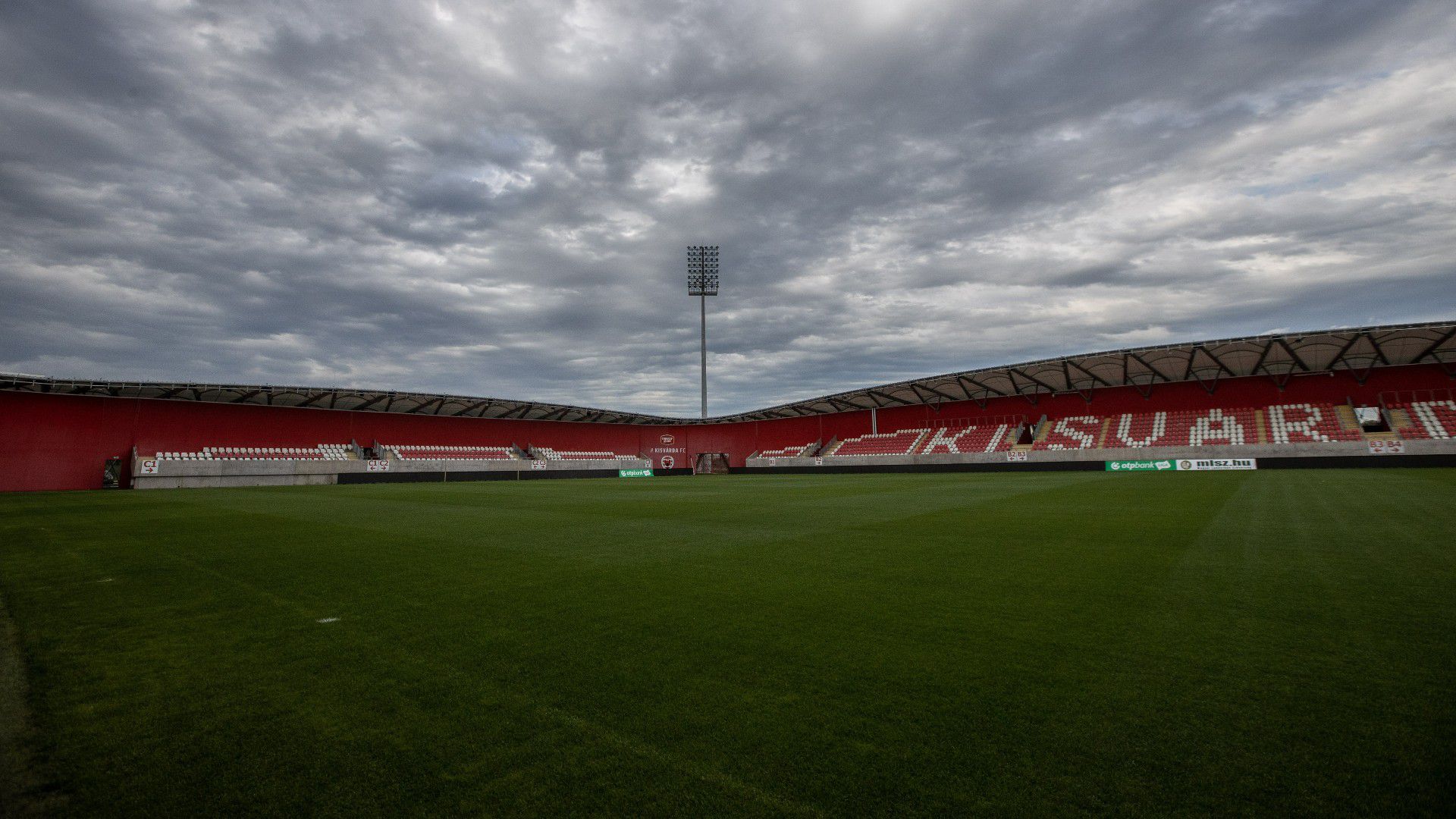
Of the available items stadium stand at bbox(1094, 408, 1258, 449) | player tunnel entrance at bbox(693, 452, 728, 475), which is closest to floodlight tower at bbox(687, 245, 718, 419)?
player tunnel entrance at bbox(693, 452, 728, 475)

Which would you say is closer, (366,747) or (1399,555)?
(366,747)

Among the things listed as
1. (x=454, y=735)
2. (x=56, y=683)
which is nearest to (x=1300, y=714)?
(x=454, y=735)

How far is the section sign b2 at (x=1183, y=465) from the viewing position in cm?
3228

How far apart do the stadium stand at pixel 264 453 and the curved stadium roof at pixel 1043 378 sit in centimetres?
272

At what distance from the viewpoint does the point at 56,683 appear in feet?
11.9

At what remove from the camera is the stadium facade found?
31266 mm

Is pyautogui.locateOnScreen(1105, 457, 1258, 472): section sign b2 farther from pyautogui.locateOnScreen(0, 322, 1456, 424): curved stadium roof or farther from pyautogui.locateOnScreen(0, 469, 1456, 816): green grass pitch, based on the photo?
pyautogui.locateOnScreen(0, 469, 1456, 816): green grass pitch

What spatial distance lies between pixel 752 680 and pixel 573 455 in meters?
52.3

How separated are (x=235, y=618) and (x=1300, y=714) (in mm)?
6937

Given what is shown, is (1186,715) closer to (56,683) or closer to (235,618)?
(56,683)

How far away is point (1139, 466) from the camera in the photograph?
34688 millimetres

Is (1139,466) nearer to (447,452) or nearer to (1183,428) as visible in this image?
(1183,428)

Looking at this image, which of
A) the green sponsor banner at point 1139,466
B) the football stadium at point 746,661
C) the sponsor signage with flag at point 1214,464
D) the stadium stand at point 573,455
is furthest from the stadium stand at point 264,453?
the sponsor signage with flag at point 1214,464

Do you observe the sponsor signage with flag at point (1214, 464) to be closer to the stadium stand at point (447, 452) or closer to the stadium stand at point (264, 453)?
the stadium stand at point (447, 452)
